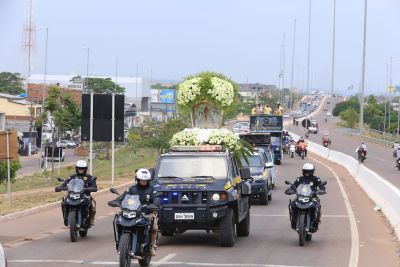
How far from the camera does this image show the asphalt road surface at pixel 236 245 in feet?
47.0

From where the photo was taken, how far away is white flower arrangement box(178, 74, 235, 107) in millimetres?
22453

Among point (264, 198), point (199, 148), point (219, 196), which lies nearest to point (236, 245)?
point (219, 196)

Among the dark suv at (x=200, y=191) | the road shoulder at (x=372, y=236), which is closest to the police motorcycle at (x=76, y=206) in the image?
the dark suv at (x=200, y=191)

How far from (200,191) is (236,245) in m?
1.49

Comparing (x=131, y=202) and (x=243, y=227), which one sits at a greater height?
(x=131, y=202)

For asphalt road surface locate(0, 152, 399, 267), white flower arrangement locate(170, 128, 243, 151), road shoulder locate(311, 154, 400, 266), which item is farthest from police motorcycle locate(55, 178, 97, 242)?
road shoulder locate(311, 154, 400, 266)

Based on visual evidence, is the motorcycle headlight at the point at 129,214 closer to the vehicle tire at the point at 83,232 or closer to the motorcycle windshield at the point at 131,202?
the motorcycle windshield at the point at 131,202

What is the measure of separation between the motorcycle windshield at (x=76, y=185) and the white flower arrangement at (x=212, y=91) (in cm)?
630

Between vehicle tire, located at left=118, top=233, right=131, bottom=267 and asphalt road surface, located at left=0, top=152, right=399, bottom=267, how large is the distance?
1267 millimetres

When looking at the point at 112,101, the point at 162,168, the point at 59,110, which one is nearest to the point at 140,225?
the point at 162,168

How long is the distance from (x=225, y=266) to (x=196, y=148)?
4.51 m

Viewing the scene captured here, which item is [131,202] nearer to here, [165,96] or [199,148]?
[199,148]

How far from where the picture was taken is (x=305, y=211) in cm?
1672

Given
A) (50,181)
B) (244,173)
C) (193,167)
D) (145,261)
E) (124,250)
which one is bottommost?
(50,181)
